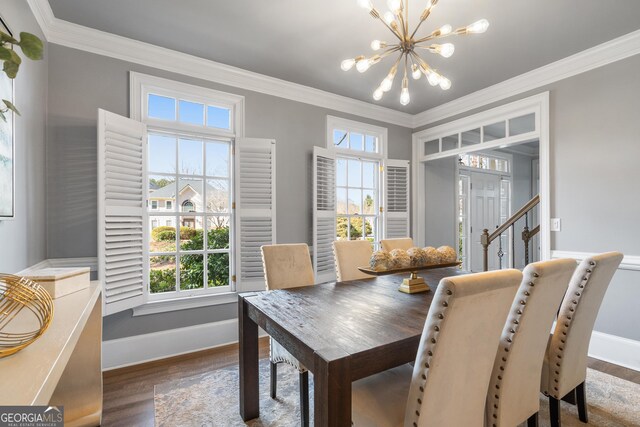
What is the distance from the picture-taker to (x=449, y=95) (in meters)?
3.76

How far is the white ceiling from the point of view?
2.20 metres

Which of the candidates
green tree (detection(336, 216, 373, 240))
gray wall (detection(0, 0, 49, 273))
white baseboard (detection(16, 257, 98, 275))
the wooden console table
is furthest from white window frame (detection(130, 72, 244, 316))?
green tree (detection(336, 216, 373, 240))

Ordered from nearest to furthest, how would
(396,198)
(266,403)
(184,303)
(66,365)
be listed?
(66,365), (266,403), (184,303), (396,198)

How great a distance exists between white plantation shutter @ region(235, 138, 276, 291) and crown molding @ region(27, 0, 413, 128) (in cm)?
64

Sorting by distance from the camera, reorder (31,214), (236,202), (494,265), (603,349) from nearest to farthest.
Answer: (31,214)
(603,349)
(236,202)
(494,265)

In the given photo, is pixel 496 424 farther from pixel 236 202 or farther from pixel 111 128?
pixel 111 128

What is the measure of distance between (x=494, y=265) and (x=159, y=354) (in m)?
5.40

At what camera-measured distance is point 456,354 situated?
3.59 ft

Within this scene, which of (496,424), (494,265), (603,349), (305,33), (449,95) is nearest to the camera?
(496,424)

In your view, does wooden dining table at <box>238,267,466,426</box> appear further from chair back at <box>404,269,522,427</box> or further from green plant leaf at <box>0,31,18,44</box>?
green plant leaf at <box>0,31,18,44</box>

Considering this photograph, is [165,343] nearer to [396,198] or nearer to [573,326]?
[573,326]

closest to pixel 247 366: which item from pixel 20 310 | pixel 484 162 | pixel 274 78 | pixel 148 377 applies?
pixel 148 377

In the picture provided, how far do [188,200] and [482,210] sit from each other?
482cm

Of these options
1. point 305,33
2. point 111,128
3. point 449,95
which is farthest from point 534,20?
point 111,128
